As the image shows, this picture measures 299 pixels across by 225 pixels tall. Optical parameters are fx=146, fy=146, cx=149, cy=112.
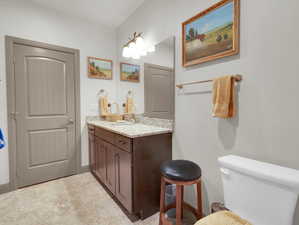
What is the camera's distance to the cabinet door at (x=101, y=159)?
195cm

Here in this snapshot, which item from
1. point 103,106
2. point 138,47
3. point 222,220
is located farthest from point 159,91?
point 222,220

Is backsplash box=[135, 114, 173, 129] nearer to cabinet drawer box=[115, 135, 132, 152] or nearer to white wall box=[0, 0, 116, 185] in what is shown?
cabinet drawer box=[115, 135, 132, 152]

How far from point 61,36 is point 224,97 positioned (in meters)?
2.50

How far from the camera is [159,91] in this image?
5.94 feet

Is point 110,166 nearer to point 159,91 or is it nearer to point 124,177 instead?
point 124,177

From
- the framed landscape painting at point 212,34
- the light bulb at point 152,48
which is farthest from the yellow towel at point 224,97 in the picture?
the light bulb at point 152,48

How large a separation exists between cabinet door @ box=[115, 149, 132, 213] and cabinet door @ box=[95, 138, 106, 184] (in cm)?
38

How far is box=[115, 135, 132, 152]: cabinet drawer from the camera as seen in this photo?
139 centimetres

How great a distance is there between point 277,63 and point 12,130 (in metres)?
2.92

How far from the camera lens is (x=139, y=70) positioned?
2.19 metres

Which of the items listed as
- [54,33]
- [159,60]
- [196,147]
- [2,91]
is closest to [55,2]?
[54,33]

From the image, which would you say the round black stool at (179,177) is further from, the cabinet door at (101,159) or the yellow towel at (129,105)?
the yellow towel at (129,105)

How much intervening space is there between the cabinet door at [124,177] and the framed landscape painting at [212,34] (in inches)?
44.6

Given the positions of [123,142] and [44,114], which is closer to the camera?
[123,142]
